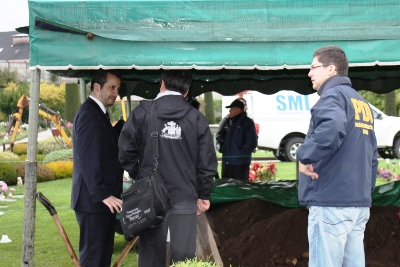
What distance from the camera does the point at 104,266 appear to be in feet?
17.4

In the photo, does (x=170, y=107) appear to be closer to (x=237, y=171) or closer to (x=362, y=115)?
(x=362, y=115)

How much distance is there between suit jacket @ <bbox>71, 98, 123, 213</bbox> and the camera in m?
4.98

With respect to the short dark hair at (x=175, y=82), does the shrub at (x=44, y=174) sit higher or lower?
lower

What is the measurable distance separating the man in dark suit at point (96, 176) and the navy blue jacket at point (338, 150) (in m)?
1.62

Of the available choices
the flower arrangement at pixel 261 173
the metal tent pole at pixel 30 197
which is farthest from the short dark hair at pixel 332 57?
the flower arrangement at pixel 261 173

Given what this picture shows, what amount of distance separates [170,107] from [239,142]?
21.6ft

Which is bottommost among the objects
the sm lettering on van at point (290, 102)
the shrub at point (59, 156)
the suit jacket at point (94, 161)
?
the shrub at point (59, 156)

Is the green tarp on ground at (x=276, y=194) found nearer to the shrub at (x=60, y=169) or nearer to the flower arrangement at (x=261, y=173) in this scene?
the flower arrangement at (x=261, y=173)

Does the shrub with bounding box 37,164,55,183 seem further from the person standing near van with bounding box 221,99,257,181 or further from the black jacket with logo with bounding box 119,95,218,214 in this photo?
the black jacket with logo with bounding box 119,95,218,214

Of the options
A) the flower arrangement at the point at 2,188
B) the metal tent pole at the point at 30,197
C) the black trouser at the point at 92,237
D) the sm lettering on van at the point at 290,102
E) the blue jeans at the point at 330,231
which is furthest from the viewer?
the sm lettering on van at the point at 290,102

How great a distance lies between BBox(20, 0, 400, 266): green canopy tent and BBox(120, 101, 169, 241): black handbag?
0.78 m

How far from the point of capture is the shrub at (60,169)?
17.7 meters

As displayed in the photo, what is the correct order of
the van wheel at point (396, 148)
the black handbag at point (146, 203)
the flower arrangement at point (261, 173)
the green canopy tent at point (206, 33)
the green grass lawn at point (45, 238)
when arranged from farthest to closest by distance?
the van wheel at point (396, 148)
the flower arrangement at point (261, 173)
the green grass lawn at point (45, 238)
the green canopy tent at point (206, 33)
the black handbag at point (146, 203)

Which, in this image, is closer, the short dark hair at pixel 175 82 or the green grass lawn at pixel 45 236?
the short dark hair at pixel 175 82
